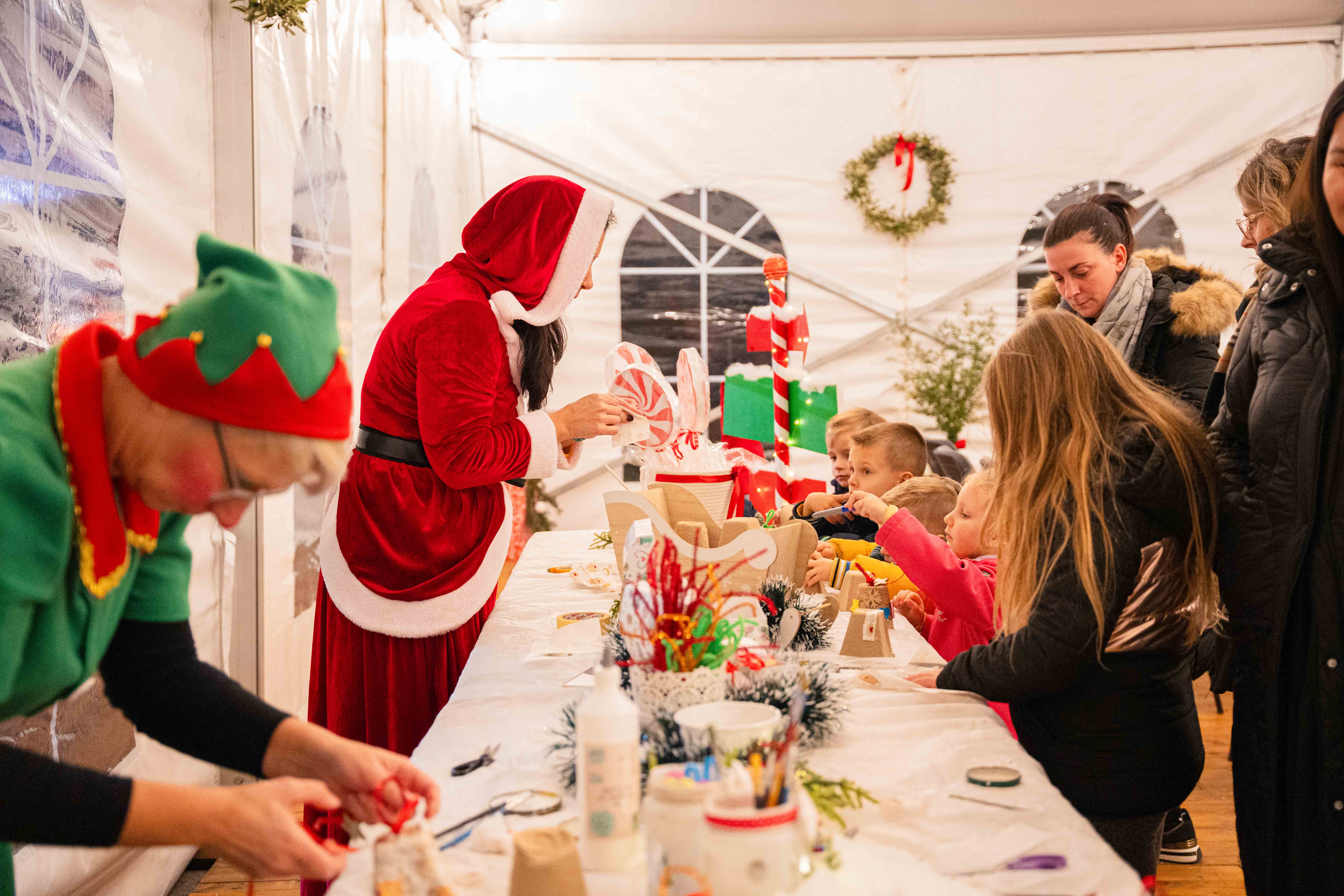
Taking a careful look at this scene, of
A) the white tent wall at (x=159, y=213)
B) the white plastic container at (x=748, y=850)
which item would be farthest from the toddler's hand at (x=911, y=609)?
the white tent wall at (x=159, y=213)

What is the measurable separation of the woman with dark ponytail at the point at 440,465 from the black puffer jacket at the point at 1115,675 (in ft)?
3.14

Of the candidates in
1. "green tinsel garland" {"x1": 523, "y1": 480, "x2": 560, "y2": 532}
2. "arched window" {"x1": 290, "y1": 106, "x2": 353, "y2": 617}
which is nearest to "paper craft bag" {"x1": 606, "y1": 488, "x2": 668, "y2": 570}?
"arched window" {"x1": 290, "y1": 106, "x2": 353, "y2": 617}

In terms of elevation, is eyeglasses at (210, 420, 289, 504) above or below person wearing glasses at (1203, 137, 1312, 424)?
below

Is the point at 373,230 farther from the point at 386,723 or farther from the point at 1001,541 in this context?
the point at 1001,541

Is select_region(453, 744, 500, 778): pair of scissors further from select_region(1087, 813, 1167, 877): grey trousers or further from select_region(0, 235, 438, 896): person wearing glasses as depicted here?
select_region(1087, 813, 1167, 877): grey trousers

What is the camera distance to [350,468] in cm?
199

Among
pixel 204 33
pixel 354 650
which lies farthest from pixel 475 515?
pixel 204 33

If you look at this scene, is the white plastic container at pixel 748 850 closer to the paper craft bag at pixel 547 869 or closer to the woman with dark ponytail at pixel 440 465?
the paper craft bag at pixel 547 869

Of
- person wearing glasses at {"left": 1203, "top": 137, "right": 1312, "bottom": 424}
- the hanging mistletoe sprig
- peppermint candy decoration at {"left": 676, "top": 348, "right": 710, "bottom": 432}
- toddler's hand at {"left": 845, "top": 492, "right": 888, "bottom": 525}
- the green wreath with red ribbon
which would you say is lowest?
toddler's hand at {"left": 845, "top": 492, "right": 888, "bottom": 525}

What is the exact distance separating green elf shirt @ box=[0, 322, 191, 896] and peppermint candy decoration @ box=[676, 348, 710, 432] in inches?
71.8

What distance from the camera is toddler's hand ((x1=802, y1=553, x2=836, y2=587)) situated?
2057mm

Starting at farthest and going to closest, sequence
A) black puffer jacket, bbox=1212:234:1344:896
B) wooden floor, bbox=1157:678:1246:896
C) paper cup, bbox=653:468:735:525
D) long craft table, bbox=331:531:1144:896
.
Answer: wooden floor, bbox=1157:678:1246:896
paper cup, bbox=653:468:735:525
black puffer jacket, bbox=1212:234:1344:896
long craft table, bbox=331:531:1144:896

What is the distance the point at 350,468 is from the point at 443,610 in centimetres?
35

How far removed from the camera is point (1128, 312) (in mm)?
2660
